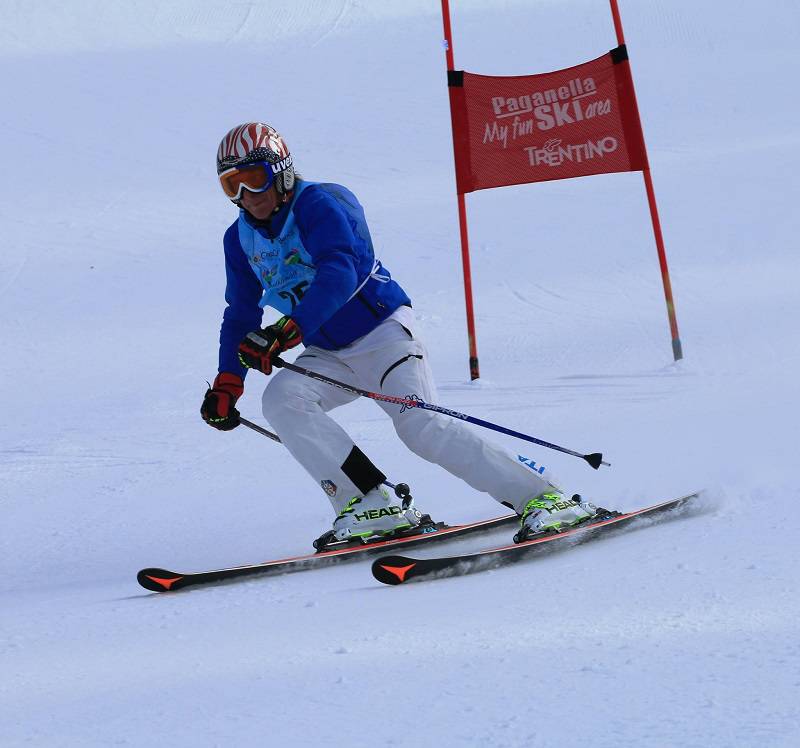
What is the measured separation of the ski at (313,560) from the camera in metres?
3.90

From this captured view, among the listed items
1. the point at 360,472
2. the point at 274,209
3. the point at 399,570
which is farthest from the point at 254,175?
the point at 399,570

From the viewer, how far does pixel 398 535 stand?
14.3ft

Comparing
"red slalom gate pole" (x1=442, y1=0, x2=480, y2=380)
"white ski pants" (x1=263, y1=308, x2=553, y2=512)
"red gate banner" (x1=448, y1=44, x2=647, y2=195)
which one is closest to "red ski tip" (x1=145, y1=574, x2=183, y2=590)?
"white ski pants" (x1=263, y1=308, x2=553, y2=512)

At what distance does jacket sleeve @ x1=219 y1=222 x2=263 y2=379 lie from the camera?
451 cm

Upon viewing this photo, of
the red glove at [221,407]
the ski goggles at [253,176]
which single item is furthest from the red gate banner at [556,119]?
the red glove at [221,407]

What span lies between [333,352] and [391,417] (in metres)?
0.36

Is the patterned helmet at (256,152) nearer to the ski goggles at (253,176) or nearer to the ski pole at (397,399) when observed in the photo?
the ski goggles at (253,176)

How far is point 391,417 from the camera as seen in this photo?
428cm

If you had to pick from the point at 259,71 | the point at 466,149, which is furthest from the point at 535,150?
the point at 259,71

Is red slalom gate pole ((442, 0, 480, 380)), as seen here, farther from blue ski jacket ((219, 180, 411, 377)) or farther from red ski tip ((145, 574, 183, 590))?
red ski tip ((145, 574, 183, 590))

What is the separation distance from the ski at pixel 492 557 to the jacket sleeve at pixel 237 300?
1.16m

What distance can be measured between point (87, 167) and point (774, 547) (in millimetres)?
12438

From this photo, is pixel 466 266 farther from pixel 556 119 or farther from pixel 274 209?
pixel 274 209

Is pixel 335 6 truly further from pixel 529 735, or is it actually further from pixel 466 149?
pixel 529 735
